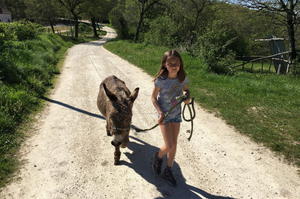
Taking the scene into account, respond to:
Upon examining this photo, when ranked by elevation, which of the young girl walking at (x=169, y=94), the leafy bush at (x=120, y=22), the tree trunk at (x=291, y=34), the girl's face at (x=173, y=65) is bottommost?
the young girl walking at (x=169, y=94)

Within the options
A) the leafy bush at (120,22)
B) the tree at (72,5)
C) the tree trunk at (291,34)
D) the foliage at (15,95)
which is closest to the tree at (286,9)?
the tree trunk at (291,34)

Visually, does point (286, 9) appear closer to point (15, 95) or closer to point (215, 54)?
point (215, 54)

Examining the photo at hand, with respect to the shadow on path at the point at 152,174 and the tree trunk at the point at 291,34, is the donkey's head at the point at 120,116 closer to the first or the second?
the shadow on path at the point at 152,174

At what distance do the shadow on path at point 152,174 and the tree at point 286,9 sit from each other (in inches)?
582

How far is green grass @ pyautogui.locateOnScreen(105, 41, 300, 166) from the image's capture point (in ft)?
19.9

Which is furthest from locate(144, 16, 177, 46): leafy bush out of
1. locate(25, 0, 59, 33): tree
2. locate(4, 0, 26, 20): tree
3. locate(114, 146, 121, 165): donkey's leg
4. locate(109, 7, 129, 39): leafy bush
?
locate(4, 0, 26, 20): tree

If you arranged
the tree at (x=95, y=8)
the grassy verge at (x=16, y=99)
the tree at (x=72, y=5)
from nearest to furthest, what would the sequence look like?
the grassy verge at (x=16, y=99) → the tree at (x=72, y=5) → the tree at (x=95, y=8)

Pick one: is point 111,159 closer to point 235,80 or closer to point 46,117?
point 46,117

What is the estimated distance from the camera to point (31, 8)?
4612 cm

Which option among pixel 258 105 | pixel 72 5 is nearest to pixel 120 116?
pixel 258 105

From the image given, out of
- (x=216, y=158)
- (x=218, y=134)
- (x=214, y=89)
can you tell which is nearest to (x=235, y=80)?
(x=214, y=89)

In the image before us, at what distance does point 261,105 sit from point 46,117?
7.43m

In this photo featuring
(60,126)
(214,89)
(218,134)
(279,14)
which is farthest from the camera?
(279,14)

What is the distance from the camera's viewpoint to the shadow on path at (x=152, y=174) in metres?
4.19
